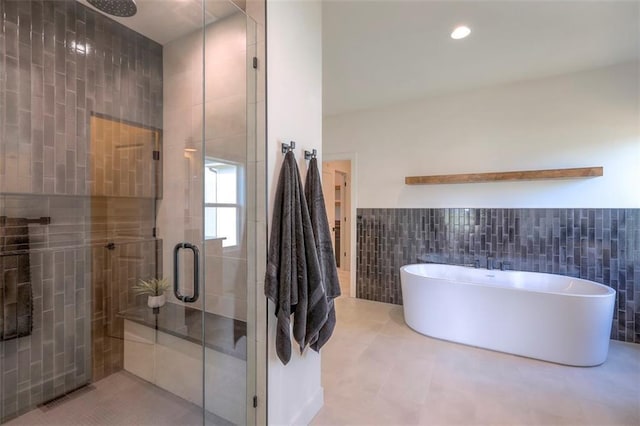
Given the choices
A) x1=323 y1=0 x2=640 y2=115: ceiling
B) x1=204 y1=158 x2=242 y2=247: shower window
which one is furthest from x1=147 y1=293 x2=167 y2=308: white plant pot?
x1=323 y1=0 x2=640 y2=115: ceiling

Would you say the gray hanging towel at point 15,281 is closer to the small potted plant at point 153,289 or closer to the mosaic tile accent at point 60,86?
the mosaic tile accent at point 60,86

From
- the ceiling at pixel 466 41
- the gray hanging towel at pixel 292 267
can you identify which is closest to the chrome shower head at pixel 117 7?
the ceiling at pixel 466 41

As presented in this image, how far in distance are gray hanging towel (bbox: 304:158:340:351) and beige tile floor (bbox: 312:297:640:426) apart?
0.62 metres

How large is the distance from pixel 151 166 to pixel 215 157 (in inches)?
37.6

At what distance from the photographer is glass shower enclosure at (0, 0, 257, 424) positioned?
176 cm

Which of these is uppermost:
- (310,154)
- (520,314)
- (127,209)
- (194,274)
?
(310,154)

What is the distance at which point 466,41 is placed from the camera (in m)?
2.51

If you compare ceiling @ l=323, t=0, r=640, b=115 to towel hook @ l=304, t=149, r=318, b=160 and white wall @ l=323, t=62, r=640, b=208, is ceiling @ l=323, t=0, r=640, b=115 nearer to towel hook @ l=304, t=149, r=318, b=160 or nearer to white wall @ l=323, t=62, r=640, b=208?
white wall @ l=323, t=62, r=640, b=208

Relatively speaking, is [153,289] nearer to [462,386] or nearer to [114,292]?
[114,292]

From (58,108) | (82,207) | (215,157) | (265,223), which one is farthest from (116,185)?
(265,223)

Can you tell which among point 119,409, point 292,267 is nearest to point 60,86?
point 292,267

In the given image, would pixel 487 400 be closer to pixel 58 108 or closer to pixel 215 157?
pixel 215 157

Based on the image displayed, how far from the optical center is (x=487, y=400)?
6.54 feet

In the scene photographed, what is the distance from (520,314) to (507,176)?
1.53 metres
